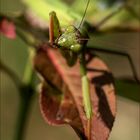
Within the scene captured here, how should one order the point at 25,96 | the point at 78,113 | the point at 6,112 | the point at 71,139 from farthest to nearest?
the point at 6,112, the point at 71,139, the point at 25,96, the point at 78,113

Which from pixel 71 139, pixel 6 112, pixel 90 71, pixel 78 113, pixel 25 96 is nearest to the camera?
pixel 78 113

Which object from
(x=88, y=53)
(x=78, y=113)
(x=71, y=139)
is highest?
(x=88, y=53)

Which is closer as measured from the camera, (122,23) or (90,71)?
(90,71)

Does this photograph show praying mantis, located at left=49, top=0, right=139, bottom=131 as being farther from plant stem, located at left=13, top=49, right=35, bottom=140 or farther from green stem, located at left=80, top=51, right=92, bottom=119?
plant stem, located at left=13, top=49, right=35, bottom=140

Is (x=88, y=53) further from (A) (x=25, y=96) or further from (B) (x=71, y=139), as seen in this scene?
(B) (x=71, y=139)

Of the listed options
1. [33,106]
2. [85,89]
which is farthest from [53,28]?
[33,106]

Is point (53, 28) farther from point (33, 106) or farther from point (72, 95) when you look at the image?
point (33, 106)

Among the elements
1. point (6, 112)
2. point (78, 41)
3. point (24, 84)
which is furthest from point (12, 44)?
point (78, 41)

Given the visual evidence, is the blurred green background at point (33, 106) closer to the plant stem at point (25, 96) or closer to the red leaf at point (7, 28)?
the plant stem at point (25, 96)
